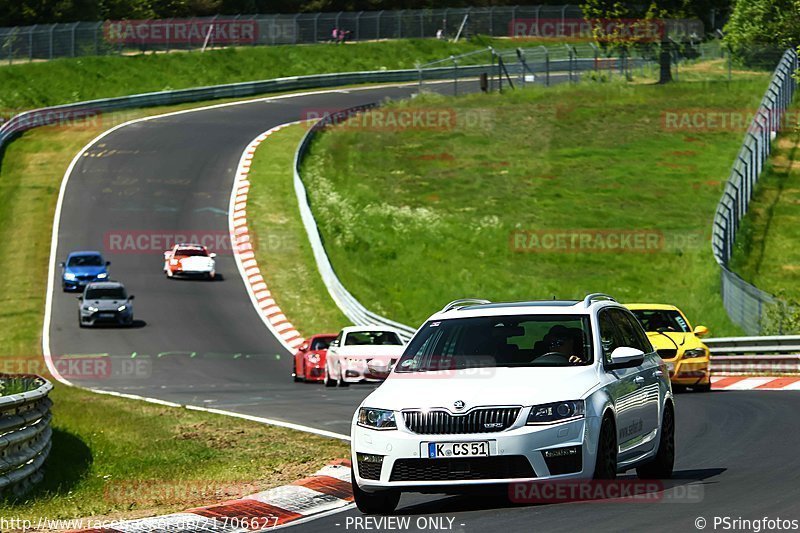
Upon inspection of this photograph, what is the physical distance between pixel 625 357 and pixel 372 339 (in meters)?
17.6

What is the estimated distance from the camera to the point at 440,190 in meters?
55.5

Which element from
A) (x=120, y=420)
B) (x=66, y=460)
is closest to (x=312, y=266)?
(x=120, y=420)

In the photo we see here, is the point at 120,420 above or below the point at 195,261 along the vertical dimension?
above

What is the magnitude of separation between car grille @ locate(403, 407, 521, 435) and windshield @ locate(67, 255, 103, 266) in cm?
3575

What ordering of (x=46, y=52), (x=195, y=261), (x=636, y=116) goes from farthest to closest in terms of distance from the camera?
1. (x=46, y=52)
2. (x=636, y=116)
3. (x=195, y=261)

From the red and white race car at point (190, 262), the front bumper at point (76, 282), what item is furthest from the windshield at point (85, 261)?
the red and white race car at point (190, 262)

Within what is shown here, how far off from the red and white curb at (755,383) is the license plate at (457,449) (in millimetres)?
15992

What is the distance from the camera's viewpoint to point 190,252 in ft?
151

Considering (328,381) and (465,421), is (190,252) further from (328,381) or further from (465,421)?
(465,421)

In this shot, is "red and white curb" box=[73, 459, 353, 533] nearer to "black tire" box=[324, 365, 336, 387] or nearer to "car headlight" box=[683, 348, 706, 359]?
"car headlight" box=[683, 348, 706, 359]

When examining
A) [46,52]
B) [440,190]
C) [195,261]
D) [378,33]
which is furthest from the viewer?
[378,33]

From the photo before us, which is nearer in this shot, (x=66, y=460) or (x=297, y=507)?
(x=297, y=507)

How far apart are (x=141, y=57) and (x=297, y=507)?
75.4 m

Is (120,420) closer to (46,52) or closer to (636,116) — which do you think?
(636,116)
